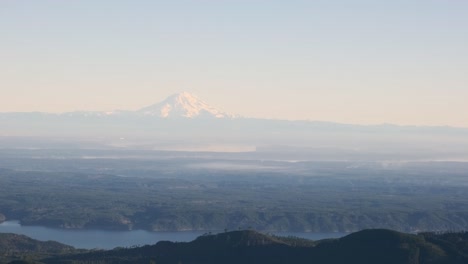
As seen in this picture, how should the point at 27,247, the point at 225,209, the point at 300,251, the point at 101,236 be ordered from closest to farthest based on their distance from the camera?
the point at 300,251, the point at 27,247, the point at 101,236, the point at 225,209

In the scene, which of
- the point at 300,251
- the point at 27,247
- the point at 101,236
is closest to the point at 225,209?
the point at 101,236

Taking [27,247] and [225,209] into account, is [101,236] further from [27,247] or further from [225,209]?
[225,209]

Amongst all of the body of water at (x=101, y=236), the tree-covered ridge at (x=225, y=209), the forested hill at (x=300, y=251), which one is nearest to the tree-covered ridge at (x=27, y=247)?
the forested hill at (x=300, y=251)

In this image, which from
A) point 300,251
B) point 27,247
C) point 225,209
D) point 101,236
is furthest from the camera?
point 225,209

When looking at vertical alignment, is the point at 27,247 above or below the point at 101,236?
above

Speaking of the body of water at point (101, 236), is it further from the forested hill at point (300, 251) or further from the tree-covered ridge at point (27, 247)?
the forested hill at point (300, 251)

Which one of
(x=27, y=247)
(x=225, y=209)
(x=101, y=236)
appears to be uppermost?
(x=225, y=209)

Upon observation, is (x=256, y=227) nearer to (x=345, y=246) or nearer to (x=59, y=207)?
(x=59, y=207)
